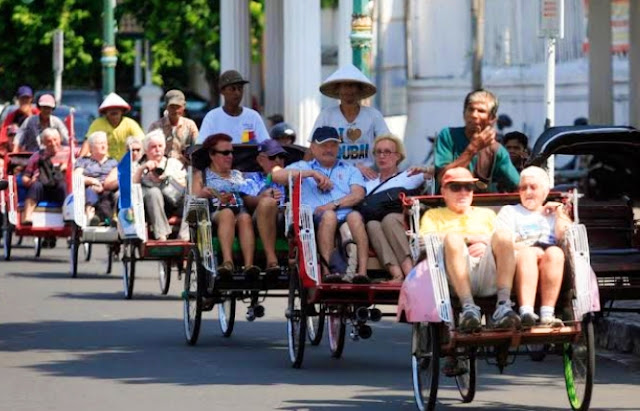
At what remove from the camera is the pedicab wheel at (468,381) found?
13.1m

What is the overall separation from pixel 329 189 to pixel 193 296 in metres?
1.68

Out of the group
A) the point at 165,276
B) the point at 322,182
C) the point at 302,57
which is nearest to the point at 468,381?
the point at 322,182

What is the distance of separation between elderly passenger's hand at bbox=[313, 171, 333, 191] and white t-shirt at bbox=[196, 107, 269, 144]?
128 inches

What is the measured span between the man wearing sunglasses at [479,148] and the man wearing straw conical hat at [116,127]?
10.9 metres

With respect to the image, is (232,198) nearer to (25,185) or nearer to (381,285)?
(381,285)

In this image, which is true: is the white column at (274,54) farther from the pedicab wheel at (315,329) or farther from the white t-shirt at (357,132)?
the pedicab wheel at (315,329)

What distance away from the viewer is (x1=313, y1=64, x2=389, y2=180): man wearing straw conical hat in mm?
17156

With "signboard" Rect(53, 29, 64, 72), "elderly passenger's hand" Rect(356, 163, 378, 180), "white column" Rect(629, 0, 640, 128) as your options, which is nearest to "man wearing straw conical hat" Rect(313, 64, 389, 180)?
"elderly passenger's hand" Rect(356, 163, 378, 180)

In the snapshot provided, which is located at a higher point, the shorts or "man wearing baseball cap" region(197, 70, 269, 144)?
"man wearing baseball cap" region(197, 70, 269, 144)

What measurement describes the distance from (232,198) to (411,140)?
2791cm

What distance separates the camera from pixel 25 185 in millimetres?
26594

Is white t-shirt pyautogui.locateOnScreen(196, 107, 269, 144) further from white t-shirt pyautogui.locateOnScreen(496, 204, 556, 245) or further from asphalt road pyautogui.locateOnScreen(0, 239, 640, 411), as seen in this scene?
white t-shirt pyautogui.locateOnScreen(496, 204, 556, 245)

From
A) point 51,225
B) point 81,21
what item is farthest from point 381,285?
point 81,21

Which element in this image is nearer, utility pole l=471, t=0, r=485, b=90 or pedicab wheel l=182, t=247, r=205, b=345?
pedicab wheel l=182, t=247, r=205, b=345
